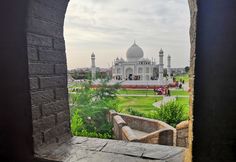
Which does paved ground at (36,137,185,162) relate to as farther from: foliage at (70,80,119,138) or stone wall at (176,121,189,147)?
foliage at (70,80,119,138)

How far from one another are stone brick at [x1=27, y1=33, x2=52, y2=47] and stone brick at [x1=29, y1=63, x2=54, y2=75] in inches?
7.2

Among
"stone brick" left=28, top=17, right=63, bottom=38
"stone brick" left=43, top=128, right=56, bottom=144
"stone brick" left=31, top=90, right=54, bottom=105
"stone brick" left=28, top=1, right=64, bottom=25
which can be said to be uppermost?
"stone brick" left=28, top=1, right=64, bottom=25

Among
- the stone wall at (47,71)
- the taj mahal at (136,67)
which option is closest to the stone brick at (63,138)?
the stone wall at (47,71)

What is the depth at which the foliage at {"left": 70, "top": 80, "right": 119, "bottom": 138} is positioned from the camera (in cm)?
575

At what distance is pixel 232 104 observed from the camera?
1.15 m

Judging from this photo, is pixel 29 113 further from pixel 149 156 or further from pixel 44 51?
pixel 149 156

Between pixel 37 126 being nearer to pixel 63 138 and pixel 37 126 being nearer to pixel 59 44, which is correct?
pixel 63 138

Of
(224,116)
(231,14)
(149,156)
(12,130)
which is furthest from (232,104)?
(12,130)

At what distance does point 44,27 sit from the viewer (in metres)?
1.82

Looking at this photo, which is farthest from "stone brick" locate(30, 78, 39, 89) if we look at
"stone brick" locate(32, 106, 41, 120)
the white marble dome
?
the white marble dome

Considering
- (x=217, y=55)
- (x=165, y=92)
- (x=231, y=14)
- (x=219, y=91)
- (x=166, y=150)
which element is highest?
(x=231, y=14)

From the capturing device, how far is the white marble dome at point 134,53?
32.1 meters

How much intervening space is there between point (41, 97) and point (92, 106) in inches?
184

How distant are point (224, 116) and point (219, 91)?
0.49 ft
